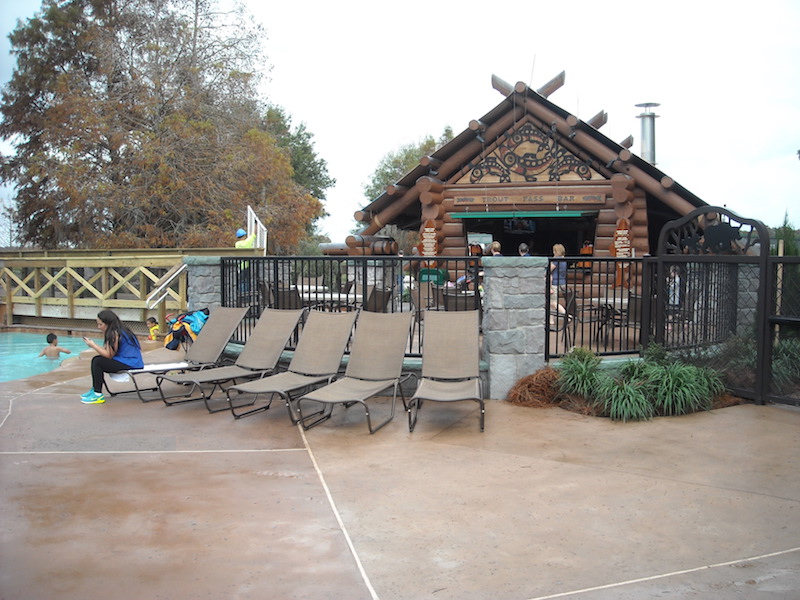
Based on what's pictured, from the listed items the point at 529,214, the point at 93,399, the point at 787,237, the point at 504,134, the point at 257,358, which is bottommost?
the point at 93,399

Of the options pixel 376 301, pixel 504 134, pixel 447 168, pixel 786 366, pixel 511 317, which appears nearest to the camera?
pixel 786 366

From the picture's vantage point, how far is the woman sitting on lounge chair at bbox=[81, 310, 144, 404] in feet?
24.8

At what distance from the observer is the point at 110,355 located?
7699 millimetres

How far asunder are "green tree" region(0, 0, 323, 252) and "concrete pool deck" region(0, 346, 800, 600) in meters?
19.2

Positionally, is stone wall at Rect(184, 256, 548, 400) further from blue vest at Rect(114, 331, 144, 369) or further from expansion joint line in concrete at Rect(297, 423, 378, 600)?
blue vest at Rect(114, 331, 144, 369)

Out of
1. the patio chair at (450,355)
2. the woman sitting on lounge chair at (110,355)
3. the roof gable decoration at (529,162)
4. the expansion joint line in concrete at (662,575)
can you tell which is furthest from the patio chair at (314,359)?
the roof gable decoration at (529,162)

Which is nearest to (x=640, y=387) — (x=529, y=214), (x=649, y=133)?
(x=529, y=214)

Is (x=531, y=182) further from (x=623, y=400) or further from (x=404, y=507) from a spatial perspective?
(x=404, y=507)

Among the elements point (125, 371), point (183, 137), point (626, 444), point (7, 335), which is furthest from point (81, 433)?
point (183, 137)

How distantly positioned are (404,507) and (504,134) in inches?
499

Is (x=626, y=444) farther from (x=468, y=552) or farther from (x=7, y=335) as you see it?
(x=7, y=335)

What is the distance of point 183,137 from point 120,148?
2.40 meters

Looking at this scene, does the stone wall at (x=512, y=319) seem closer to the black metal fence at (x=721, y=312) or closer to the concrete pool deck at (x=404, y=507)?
the black metal fence at (x=721, y=312)

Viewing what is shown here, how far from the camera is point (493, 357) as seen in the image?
24.5 ft
